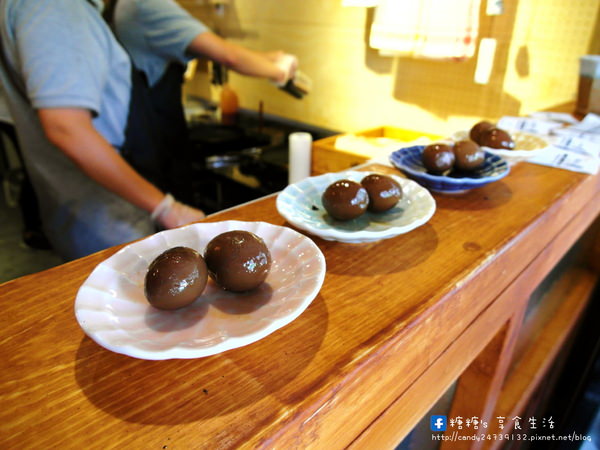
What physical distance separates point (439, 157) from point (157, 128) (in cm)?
116

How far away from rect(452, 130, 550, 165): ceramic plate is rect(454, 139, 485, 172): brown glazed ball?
0.14 m

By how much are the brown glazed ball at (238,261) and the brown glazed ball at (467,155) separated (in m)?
0.65

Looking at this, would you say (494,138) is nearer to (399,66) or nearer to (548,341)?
(548,341)

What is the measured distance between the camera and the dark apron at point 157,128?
154 cm

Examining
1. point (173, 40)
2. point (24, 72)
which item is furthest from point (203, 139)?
point (24, 72)

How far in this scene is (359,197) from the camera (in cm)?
77

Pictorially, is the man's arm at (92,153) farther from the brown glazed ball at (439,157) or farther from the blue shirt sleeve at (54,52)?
the brown glazed ball at (439,157)

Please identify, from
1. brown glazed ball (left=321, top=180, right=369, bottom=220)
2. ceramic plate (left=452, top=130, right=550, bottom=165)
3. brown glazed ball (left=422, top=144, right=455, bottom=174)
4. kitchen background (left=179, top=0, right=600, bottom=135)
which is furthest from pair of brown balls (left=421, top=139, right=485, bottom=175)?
kitchen background (left=179, top=0, right=600, bottom=135)

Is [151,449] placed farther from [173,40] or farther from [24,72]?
[173,40]

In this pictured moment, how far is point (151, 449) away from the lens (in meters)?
0.40

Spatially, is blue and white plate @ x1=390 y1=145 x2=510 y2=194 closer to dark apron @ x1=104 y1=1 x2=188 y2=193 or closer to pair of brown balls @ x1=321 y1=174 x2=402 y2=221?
pair of brown balls @ x1=321 y1=174 x2=402 y2=221

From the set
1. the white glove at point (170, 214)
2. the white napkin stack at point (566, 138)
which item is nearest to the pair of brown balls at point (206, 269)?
the white glove at point (170, 214)

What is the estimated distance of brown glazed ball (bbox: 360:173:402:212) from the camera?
0.80 meters

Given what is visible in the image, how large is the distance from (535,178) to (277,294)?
2.99 ft
